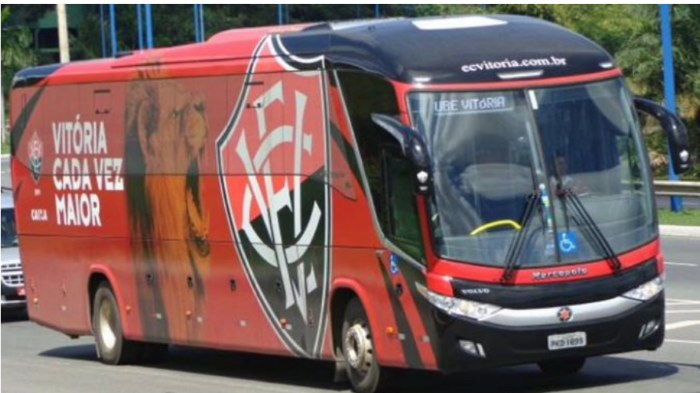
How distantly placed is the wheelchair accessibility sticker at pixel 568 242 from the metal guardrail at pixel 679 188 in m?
21.0

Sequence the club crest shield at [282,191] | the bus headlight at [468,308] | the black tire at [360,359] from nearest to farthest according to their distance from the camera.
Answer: the bus headlight at [468,308] → the black tire at [360,359] → the club crest shield at [282,191]

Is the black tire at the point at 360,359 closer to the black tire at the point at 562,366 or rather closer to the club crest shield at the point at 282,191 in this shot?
the club crest shield at the point at 282,191

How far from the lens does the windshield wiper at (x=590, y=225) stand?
12680mm

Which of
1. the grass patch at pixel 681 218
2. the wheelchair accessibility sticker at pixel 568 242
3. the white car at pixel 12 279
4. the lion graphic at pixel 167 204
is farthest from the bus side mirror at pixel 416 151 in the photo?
the grass patch at pixel 681 218

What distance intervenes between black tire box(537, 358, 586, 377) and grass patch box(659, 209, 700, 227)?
60.8 ft

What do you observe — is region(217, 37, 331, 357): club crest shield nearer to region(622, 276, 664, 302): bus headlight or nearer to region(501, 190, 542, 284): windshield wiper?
region(501, 190, 542, 284): windshield wiper

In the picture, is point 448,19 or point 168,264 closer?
point 448,19

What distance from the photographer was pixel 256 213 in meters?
14.9

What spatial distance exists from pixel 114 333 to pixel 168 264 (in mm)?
1856

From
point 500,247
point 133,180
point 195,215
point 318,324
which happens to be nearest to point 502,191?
point 500,247

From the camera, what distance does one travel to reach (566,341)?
12.5 metres

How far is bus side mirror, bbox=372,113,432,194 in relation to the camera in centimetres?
1218

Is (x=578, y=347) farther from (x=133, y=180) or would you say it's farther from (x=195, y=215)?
(x=133, y=180)

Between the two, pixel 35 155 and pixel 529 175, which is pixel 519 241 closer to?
pixel 529 175
